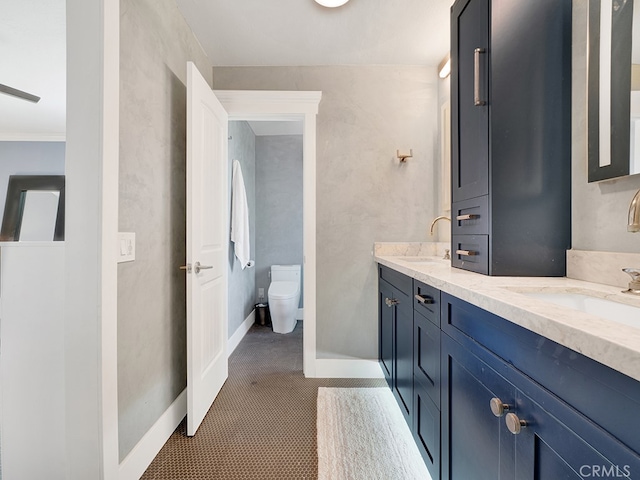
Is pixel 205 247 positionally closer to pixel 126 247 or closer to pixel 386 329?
pixel 126 247

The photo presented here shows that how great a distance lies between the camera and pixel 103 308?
1114mm

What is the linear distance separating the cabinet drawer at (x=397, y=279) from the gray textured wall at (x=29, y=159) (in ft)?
5.57

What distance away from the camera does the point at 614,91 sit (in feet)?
3.28

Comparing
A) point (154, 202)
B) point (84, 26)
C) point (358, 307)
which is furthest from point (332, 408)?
point (84, 26)

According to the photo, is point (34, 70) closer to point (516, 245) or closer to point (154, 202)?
point (154, 202)

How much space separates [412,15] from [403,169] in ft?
3.25

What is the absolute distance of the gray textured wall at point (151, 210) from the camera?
128 cm

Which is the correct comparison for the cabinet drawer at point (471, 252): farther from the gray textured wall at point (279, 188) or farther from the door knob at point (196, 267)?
the gray textured wall at point (279, 188)

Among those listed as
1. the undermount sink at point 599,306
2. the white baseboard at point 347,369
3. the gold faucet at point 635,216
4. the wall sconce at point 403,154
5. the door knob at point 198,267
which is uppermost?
the wall sconce at point 403,154

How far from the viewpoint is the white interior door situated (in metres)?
1.65

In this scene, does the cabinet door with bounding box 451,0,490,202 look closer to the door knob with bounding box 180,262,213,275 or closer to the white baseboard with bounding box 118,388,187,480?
the door knob with bounding box 180,262,213,275

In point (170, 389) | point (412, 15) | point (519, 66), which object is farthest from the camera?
point (412, 15)

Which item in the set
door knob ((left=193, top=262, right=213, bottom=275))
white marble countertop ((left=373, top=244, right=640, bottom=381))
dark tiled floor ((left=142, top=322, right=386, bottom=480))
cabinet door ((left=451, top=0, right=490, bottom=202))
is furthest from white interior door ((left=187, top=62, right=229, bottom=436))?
cabinet door ((left=451, top=0, right=490, bottom=202))

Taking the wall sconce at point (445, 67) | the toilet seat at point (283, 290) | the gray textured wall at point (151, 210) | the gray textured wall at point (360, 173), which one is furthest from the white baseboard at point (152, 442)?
the wall sconce at point (445, 67)
